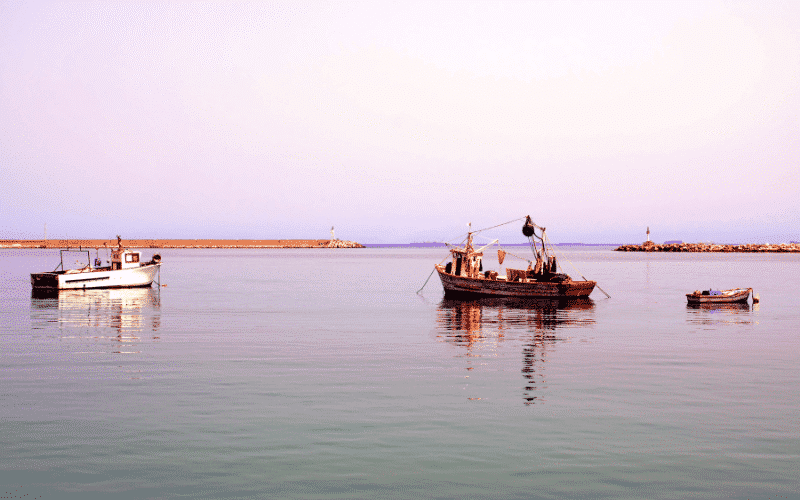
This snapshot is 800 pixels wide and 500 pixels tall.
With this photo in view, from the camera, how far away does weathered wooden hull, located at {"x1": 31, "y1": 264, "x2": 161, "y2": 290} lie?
243ft

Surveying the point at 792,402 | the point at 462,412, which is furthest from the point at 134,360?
the point at 792,402

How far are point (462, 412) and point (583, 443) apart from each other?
13.7 ft

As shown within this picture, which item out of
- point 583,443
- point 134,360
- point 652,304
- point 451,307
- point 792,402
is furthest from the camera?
point 652,304

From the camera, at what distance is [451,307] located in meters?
63.0

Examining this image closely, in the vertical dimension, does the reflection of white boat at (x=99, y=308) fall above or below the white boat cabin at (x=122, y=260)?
below

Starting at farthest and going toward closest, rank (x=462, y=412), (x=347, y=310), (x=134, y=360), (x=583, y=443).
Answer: (x=347, y=310) < (x=134, y=360) < (x=462, y=412) < (x=583, y=443)

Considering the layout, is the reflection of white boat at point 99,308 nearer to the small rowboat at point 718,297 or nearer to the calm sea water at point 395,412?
the calm sea water at point 395,412

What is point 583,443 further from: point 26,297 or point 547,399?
point 26,297

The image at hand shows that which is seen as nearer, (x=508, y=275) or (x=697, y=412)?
(x=697, y=412)

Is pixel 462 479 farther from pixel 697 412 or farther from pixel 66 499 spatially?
pixel 697 412

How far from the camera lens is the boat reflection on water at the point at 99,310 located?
44.4 meters

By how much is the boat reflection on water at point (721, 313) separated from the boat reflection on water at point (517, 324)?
7.81 meters

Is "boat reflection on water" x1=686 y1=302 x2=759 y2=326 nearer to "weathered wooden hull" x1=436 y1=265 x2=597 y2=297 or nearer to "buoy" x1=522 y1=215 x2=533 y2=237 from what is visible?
"weathered wooden hull" x1=436 y1=265 x2=597 y2=297

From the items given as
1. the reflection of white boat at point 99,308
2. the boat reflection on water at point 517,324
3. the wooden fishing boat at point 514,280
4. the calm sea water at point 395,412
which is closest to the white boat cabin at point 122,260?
the reflection of white boat at point 99,308
